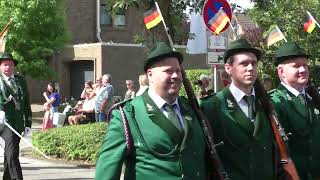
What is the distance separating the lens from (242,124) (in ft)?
14.5

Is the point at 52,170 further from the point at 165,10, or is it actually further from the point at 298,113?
the point at 298,113

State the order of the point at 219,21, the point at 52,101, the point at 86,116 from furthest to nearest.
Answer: the point at 52,101 → the point at 86,116 → the point at 219,21

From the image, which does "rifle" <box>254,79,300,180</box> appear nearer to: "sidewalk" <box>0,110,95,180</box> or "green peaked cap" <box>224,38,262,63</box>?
"green peaked cap" <box>224,38,262,63</box>

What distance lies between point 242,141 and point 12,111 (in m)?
5.24

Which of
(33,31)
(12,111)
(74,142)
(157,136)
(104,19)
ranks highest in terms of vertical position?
(104,19)

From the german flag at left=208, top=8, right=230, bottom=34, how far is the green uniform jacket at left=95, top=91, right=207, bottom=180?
425 cm

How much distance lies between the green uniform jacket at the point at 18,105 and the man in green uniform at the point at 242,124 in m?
4.87

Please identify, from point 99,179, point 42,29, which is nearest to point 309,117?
point 99,179

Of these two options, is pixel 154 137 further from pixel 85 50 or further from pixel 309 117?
pixel 85 50

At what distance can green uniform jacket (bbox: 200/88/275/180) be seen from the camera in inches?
173

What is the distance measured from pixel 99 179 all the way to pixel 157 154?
406mm

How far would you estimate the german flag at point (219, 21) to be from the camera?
325 inches

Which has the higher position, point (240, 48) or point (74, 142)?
point (240, 48)

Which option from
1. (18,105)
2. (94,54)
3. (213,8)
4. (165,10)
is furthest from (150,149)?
(94,54)
